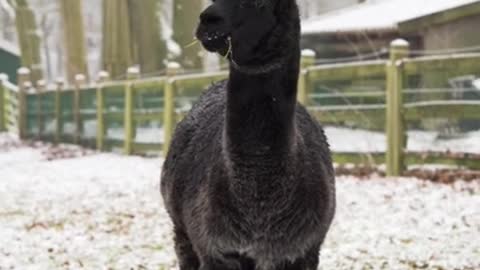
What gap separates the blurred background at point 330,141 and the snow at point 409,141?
18 mm

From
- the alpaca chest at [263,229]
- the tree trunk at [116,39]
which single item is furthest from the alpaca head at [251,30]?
the tree trunk at [116,39]

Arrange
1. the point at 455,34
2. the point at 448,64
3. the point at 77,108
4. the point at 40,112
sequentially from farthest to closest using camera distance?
the point at 40,112, the point at 77,108, the point at 455,34, the point at 448,64

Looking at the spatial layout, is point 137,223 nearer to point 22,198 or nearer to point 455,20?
point 22,198

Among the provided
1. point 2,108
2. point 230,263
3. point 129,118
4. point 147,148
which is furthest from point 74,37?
point 230,263

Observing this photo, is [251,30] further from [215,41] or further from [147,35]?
[147,35]

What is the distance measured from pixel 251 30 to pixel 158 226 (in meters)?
4.86

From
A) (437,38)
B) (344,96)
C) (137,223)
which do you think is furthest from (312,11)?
(137,223)

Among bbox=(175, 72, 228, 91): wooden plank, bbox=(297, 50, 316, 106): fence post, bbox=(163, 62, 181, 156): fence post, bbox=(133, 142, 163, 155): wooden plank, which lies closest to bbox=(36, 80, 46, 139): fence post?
bbox=(133, 142, 163, 155): wooden plank

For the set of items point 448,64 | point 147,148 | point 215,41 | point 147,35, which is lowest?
point 147,148

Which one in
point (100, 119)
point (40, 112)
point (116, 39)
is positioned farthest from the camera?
point (40, 112)

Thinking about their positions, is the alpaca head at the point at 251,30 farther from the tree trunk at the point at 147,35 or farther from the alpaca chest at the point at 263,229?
the tree trunk at the point at 147,35

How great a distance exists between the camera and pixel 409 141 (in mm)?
10336

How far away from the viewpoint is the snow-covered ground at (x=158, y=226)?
246 inches

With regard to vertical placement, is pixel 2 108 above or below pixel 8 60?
below
